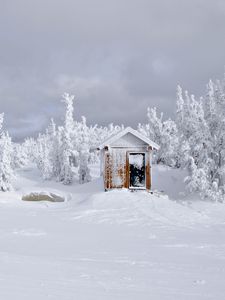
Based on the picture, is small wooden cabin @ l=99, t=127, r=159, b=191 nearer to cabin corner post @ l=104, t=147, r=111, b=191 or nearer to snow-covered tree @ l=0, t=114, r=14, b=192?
cabin corner post @ l=104, t=147, r=111, b=191

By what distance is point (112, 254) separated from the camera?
9398 millimetres

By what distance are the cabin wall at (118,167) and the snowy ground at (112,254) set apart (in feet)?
20.7

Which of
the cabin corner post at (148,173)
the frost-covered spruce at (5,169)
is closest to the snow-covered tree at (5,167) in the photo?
the frost-covered spruce at (5,169)

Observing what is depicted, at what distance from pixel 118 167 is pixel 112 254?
59.3ft

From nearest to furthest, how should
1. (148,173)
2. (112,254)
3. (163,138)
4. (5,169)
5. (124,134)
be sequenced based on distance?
(112,254), (124,134), (148,173), (5,169), (163,138)

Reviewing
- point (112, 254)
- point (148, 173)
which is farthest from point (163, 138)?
point (112, 254)

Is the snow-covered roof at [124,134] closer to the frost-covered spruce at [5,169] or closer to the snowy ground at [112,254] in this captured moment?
the snowy ground at [112,254]

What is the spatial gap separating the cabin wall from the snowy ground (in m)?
6.32

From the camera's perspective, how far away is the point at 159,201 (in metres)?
23.2

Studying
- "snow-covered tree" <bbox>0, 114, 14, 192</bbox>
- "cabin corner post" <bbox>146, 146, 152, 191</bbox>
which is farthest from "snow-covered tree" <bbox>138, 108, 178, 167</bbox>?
"snow-covered tree" <bbox>0, 114, 14, 192</bbox>

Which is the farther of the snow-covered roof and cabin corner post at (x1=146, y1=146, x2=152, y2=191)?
cabin corner post at (x1=146, y1=146, x2=152, y2=191)

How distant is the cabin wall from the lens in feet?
89.4

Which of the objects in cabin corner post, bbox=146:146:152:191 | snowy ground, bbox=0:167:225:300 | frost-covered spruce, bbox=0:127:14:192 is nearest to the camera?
snowy ground, bbox=0:167:225:300

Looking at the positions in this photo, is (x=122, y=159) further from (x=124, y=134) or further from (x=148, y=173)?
(x=148, y=173)
